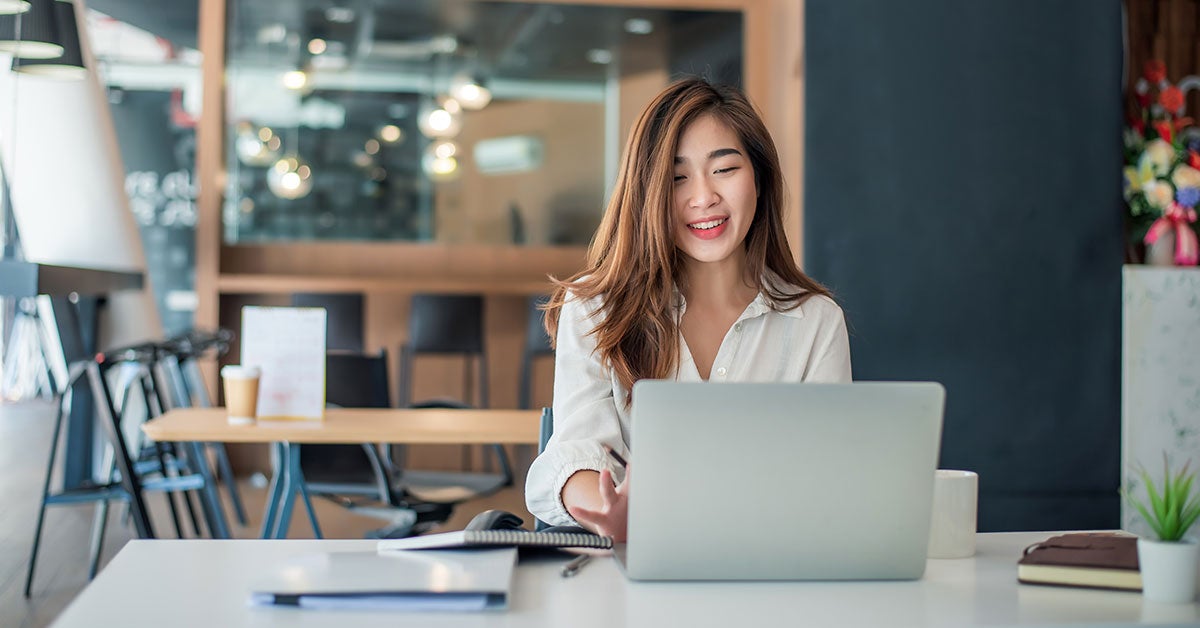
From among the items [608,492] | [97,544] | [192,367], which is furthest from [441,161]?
[608,492]

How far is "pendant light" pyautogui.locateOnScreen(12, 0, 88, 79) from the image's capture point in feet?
12.9

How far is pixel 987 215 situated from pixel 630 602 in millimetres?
3348

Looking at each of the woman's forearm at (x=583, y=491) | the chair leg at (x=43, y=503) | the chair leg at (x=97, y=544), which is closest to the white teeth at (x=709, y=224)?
the woman's forearm at (x=583, y=491)

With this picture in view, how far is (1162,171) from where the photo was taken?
157 inches

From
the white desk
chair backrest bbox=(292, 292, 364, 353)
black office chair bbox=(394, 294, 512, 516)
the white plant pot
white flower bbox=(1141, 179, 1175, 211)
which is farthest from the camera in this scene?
black office chair bbox=(394, 294, 512, 516)

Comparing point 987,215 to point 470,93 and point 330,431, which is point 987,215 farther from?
point 470,93

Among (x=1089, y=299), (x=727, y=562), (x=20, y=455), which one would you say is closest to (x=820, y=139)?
(x=1089, y=299)

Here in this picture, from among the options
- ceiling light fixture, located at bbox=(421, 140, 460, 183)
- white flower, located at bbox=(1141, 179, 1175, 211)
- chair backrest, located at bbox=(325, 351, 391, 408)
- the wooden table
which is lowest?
the wooden table

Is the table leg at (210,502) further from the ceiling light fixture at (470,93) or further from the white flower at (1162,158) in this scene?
the white flower at (1162,158)

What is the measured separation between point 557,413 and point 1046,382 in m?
2.77

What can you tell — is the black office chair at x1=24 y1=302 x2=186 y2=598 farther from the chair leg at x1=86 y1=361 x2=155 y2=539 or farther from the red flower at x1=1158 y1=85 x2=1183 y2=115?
the red flower at x1=1158 y1=85 x2=1183 y2=115

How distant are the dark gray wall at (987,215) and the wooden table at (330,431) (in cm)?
142

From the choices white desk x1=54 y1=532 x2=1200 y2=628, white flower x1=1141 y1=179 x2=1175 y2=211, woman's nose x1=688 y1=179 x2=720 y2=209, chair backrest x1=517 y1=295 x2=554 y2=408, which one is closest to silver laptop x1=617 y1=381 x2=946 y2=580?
white desk x1=54 y1=532 x2=1200 y2=628

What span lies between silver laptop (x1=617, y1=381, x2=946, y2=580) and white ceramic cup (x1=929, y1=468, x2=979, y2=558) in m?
0.20
